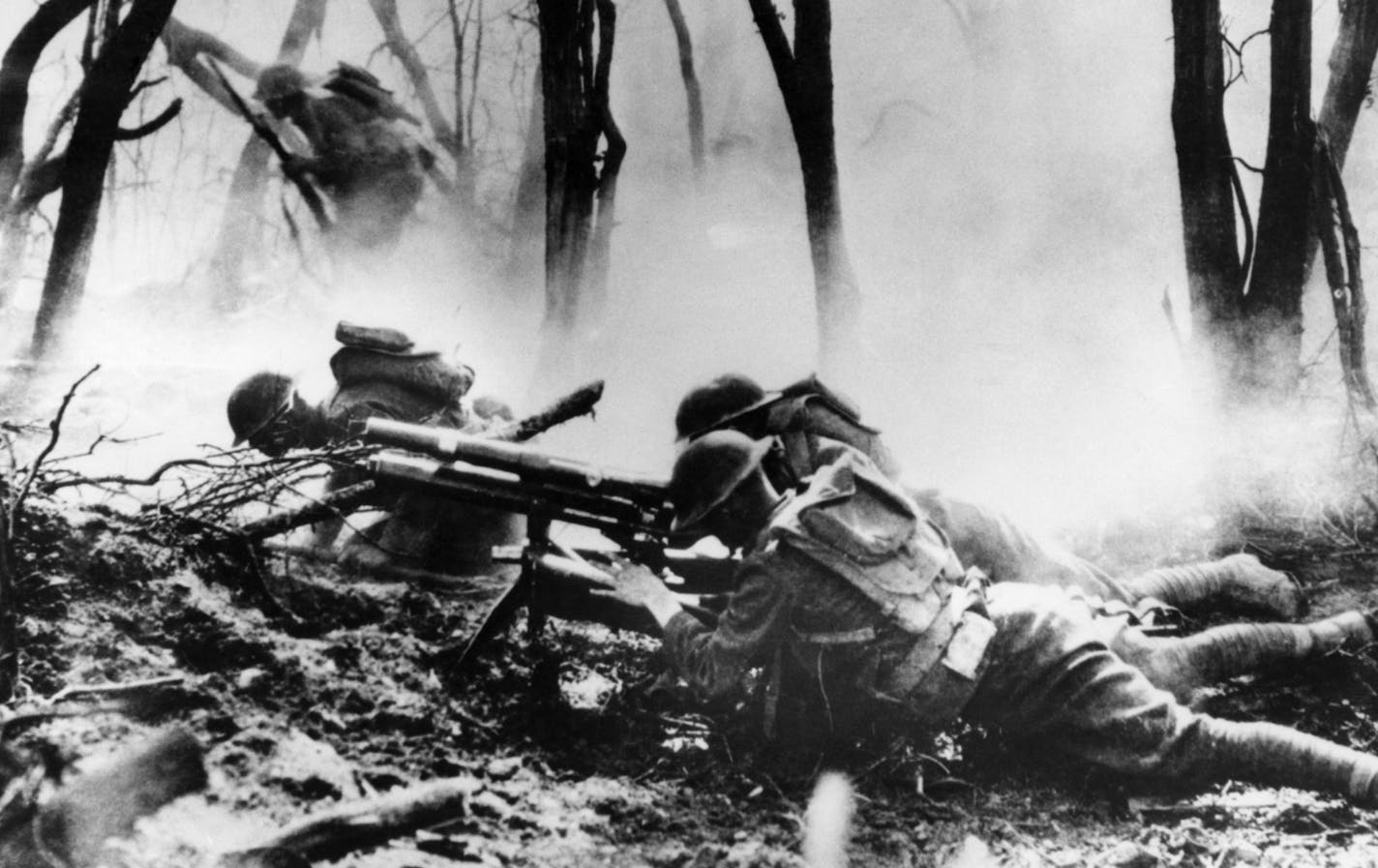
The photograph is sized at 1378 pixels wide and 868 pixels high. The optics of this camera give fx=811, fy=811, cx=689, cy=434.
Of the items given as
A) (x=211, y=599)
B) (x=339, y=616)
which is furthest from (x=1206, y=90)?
(x=211, y=599)

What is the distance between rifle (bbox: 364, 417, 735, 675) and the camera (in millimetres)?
3660

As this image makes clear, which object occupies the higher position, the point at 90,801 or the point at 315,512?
the point at 315,512

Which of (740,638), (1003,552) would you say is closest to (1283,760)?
(1003,552)

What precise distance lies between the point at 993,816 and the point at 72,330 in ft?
28.7

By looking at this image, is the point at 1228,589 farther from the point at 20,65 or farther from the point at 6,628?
the point at 20,65

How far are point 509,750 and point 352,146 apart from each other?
1397 cm

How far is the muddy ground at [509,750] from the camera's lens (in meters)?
2.71

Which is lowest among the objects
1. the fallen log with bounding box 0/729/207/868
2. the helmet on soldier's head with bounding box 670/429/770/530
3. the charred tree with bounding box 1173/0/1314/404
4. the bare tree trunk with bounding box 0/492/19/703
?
the fallen log with bounding box 0/729/207/868

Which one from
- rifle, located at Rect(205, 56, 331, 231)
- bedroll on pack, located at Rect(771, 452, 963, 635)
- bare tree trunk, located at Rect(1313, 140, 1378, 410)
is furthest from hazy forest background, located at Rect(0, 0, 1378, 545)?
bedroll on pack, located at Rect(771, 452, 963, 635)

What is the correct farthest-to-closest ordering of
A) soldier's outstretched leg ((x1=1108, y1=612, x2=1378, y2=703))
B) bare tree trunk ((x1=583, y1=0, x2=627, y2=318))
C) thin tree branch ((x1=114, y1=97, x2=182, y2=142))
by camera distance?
bare tree trunk ((x1=583, y1=0, x2=627, y2=318))
thin tree branch ((x1=114, y1=97, x2=182, y2=142))
soldier's outstretched leg ((x1=1108, y1=612, x2=1378, y2=703))

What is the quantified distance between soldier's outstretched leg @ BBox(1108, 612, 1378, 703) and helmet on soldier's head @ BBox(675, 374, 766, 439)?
2.07 m

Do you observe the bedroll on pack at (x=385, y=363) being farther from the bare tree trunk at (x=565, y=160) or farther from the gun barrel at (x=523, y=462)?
the bare tree trunk at (x=565, y=160)

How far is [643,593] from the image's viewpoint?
12.3 feet

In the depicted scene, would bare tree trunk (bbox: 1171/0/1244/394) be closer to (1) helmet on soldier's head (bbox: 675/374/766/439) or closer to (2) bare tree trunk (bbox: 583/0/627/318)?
(1) helmet on soldier's head (bbox: 675/374/766/439)
